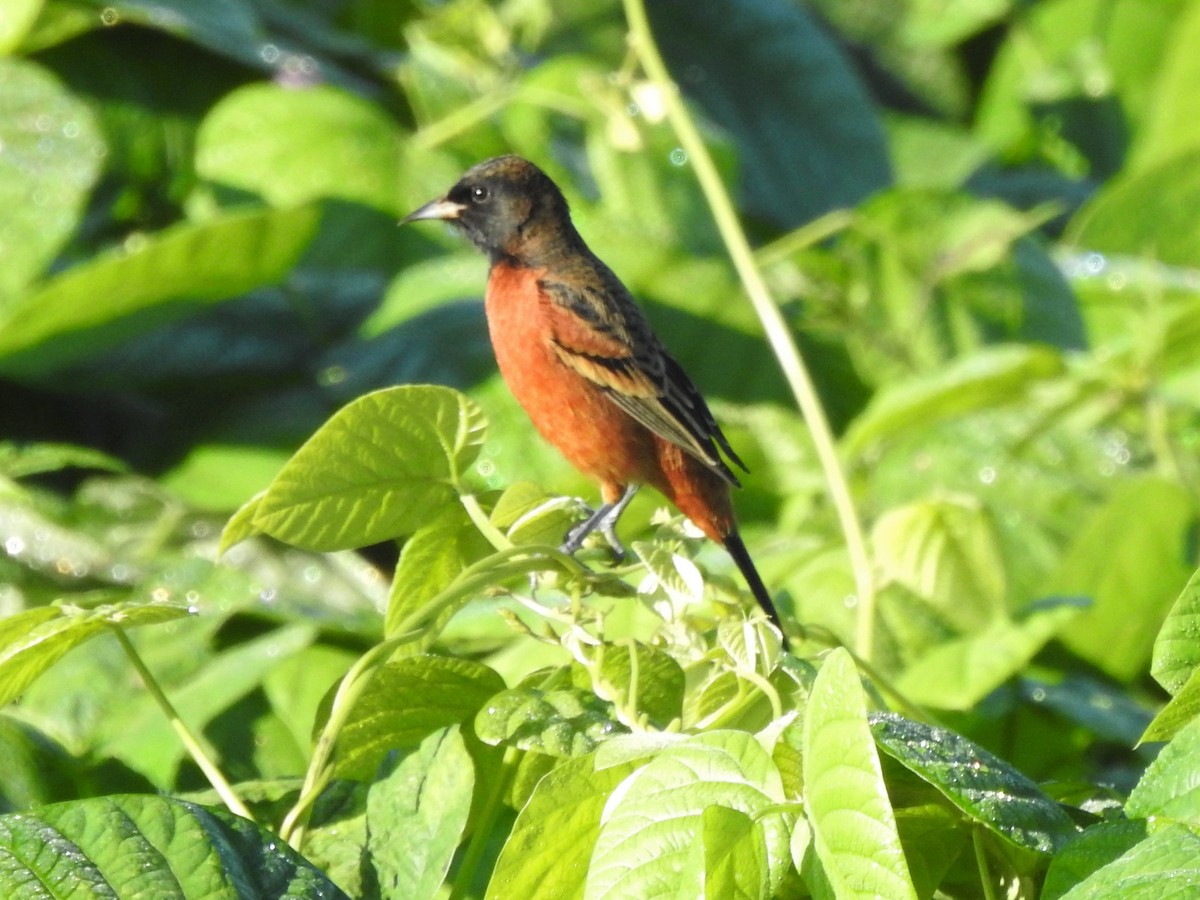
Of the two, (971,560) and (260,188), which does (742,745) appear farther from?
(260,188)

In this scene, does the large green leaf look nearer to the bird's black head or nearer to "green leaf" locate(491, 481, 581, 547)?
the bird's black head

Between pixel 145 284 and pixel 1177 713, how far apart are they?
7.78 ft

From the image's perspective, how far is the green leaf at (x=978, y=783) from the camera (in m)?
1.33

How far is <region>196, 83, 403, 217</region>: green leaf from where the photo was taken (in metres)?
3.95

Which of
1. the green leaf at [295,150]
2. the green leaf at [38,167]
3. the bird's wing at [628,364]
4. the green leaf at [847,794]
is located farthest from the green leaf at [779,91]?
the green leaf at [847,794]

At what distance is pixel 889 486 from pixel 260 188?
5.36ft

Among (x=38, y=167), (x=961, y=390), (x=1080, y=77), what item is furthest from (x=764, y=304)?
(x=1080, y=77)

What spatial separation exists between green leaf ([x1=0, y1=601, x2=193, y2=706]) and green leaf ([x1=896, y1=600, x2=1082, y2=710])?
1.20 meters

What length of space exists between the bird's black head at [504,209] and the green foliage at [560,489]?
0.71 feet

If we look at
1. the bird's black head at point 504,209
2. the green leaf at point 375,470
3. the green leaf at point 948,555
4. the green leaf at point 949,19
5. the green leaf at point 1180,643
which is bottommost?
the green leaf at point 948,555

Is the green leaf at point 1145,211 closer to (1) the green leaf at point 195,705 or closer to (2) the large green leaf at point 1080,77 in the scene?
(2) the large green leaf at point 1080,77

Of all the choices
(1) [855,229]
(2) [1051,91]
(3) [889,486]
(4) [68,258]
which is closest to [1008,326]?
(1) [855,229]

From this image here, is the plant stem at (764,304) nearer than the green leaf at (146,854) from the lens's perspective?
No

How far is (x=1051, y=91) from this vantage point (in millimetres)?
5746
